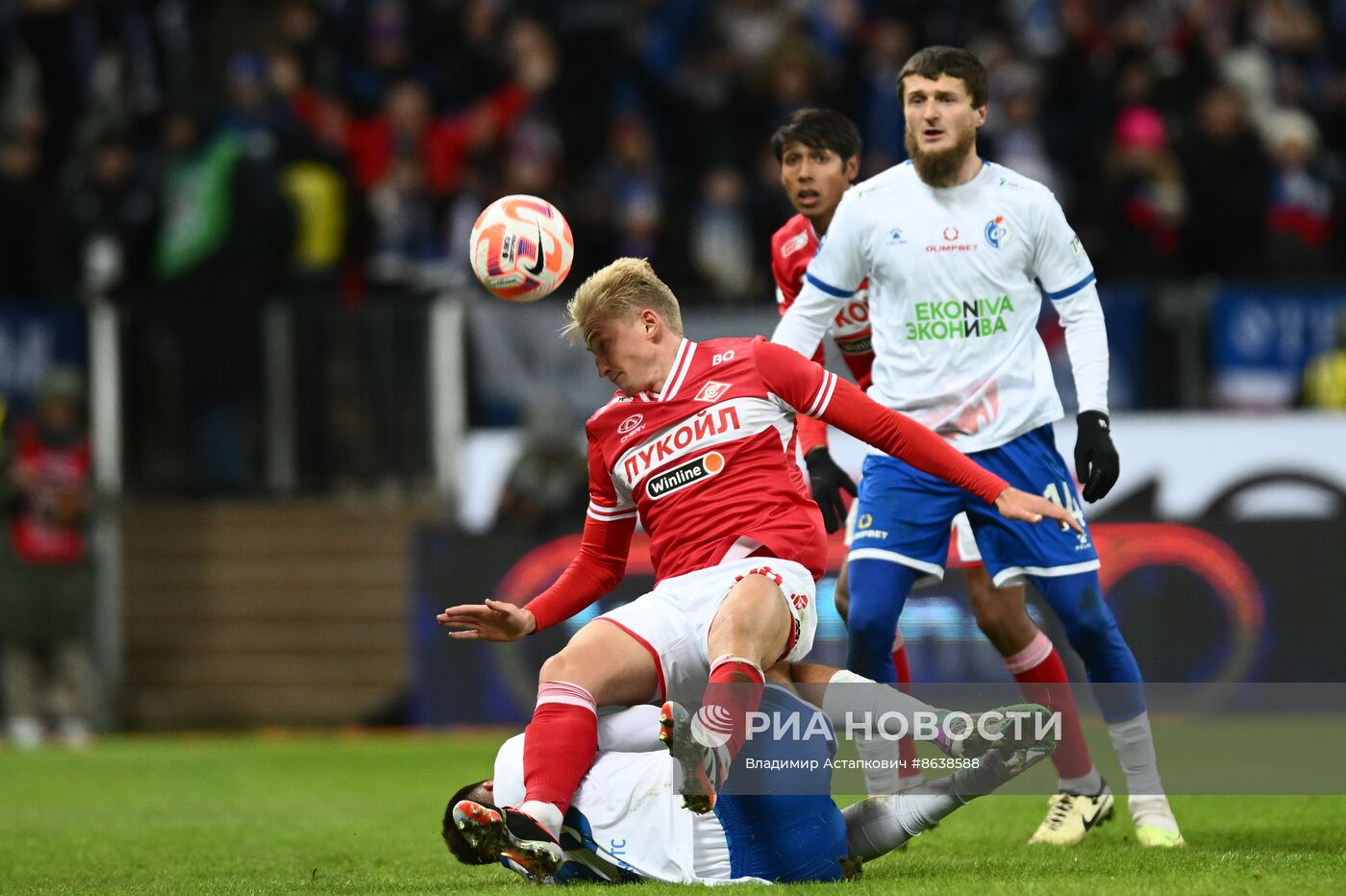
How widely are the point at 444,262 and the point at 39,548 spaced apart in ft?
11.5

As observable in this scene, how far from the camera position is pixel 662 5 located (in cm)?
1673

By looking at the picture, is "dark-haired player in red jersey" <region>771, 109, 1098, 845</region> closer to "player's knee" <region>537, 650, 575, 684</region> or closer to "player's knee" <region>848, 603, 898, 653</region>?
"player's knee" <region>848, 603, 898, 653</region>

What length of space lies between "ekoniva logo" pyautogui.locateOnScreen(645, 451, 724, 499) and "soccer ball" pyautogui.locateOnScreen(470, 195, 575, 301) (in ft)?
3.36

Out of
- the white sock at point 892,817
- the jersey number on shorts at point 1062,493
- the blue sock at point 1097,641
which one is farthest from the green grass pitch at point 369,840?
the jersey number on shorts at point 1062,493

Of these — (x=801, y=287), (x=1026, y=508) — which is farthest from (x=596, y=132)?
(x=1026, y=508)

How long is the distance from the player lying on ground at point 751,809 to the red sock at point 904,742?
0.84 feet

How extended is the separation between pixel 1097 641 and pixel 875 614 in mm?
757

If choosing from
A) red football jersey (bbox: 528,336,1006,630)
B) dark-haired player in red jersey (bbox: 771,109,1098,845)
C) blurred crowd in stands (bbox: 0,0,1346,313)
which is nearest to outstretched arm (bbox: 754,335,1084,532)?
red football jersey (bbox: 528,336,1006,630)

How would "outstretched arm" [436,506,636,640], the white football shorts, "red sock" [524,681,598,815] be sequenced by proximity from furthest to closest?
1. "outstretched arm" [436,506,636,640]
2. the white football shorts
3. "red sock" [524,681,598,815]

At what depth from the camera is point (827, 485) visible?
718 cm

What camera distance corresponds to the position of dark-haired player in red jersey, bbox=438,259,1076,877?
19.5ft

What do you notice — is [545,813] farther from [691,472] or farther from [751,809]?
[691,472]

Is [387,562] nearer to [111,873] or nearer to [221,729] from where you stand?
[221,729]

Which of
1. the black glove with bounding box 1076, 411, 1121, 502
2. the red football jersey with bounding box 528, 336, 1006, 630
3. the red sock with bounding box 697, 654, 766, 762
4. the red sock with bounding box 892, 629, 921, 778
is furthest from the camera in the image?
the red sock with bounding box 892, 629, 921, 778
